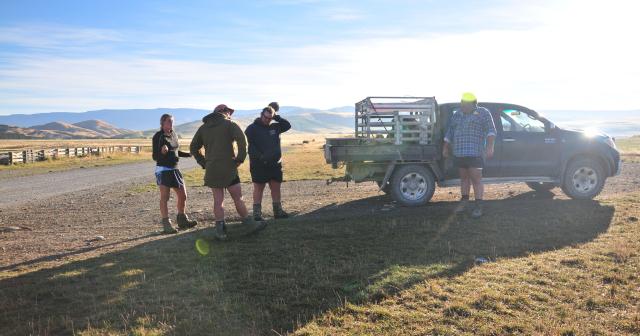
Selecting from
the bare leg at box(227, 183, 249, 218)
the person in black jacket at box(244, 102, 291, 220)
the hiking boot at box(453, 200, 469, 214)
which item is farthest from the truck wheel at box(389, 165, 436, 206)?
the bare leg at box(227, 183, 249, 218)

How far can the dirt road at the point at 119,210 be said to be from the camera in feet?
23.7

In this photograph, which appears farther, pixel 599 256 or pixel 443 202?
pixel 443 202

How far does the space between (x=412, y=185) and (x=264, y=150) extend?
11.4ft

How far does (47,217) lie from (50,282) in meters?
5.67

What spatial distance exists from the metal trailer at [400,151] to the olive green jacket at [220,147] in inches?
117

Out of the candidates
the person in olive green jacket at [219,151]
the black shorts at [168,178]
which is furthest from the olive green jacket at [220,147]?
the black shorts at [168,178]

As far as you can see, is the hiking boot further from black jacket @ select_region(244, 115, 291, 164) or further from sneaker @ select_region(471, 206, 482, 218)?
black jacket @ select_region(244, 115, 291, 164)

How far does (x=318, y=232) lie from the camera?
24.3ft

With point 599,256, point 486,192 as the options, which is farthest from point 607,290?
point 486,192

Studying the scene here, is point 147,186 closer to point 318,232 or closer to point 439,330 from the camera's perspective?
point 318,232

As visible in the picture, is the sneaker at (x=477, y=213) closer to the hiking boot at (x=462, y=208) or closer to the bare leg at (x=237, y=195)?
the hiking boot at (x=462, y=208)

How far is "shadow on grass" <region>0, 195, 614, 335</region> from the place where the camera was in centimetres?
Answer: 423

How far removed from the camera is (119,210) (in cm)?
1105

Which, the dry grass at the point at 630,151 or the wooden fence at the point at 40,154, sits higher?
the dry grass at the point at 630,151
